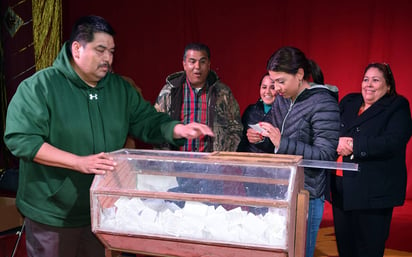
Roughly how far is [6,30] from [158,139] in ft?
14.0

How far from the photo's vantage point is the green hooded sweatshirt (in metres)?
1.88

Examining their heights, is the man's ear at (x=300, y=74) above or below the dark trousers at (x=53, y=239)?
above

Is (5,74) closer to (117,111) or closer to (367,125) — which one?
(117,111)

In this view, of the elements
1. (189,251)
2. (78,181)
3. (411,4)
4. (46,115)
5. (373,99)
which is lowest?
(189,251)

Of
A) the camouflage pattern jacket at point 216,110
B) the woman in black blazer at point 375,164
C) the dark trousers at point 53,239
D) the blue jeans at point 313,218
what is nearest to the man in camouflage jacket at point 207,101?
the camouflage pattern jacket at point 216,110

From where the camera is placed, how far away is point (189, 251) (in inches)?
64.4

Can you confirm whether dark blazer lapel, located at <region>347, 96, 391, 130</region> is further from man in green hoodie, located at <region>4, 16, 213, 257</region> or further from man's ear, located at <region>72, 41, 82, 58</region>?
man's ear, located at <region>72, 41, 82, 58</region>

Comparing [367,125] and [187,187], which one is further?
[367,125]

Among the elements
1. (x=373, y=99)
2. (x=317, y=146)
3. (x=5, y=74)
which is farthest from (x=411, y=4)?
(x=5, y=74)

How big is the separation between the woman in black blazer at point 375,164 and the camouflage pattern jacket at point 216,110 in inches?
31.7

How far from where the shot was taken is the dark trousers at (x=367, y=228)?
9.99 ft

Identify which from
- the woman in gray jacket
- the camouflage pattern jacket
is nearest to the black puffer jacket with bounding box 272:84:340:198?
the woman in gray jacket

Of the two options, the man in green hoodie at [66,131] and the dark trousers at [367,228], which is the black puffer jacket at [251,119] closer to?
the dark trousers at [367,228]

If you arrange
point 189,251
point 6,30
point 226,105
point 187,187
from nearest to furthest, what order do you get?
point 189,251
point 187,187
point 226,105
point 6,30
